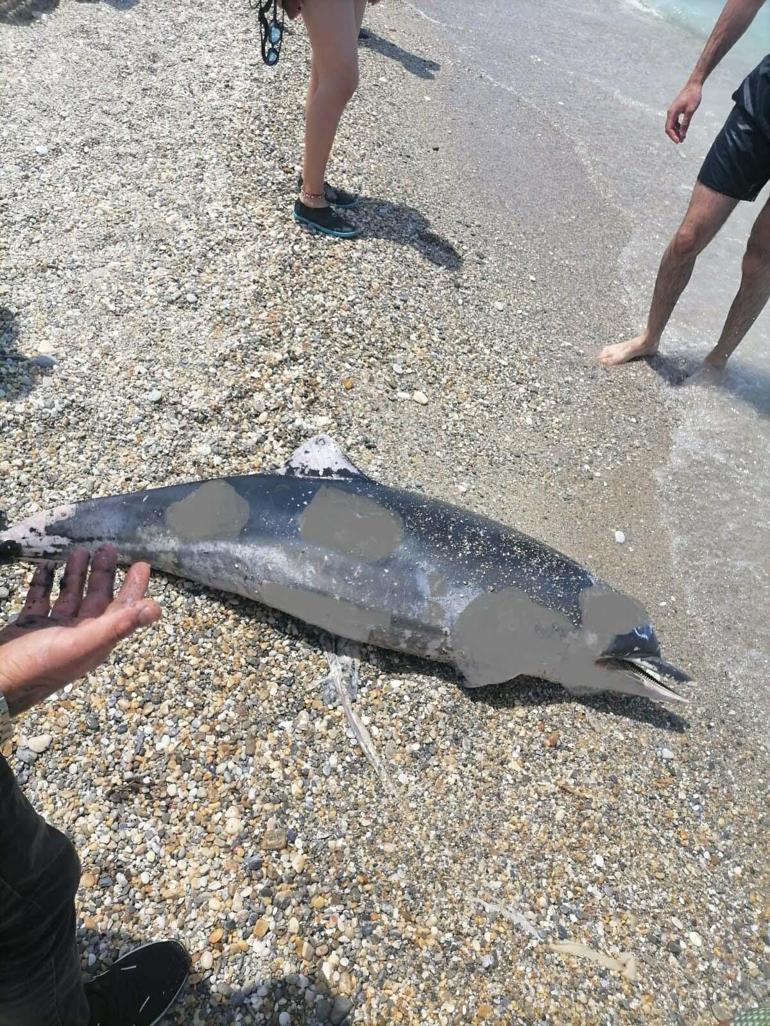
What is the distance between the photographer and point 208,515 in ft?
9.84

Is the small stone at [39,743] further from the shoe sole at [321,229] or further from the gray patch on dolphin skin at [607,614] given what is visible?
Result: the shoe sole at [321,229]

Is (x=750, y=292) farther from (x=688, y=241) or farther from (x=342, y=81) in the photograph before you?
(x=342, y=81)

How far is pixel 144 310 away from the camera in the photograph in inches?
164

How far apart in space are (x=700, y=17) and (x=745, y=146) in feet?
31.9

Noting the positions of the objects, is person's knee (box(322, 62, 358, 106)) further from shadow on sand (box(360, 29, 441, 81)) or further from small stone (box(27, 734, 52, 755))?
shadow on sand (box(360, 29, 441, 81))

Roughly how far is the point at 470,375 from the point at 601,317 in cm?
143

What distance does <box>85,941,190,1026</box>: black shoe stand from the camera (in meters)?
2.00

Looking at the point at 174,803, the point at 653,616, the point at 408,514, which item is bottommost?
the point at 174,803

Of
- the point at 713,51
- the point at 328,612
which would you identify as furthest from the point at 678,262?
the point at 328,612

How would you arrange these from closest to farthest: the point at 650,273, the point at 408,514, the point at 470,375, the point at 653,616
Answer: the point at 408,514
the point at 653,616
the point at 470,375
the point at 650,273

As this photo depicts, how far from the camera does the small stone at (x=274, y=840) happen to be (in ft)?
8.03

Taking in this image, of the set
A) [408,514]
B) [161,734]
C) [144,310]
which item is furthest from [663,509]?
[144,310]

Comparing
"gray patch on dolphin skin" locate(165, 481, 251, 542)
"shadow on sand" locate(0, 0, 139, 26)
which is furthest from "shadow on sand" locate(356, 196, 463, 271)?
"shadow on sand" locate(0, 0, 139, 26)

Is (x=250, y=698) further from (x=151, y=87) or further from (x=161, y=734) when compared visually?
(x=151, y=87)
